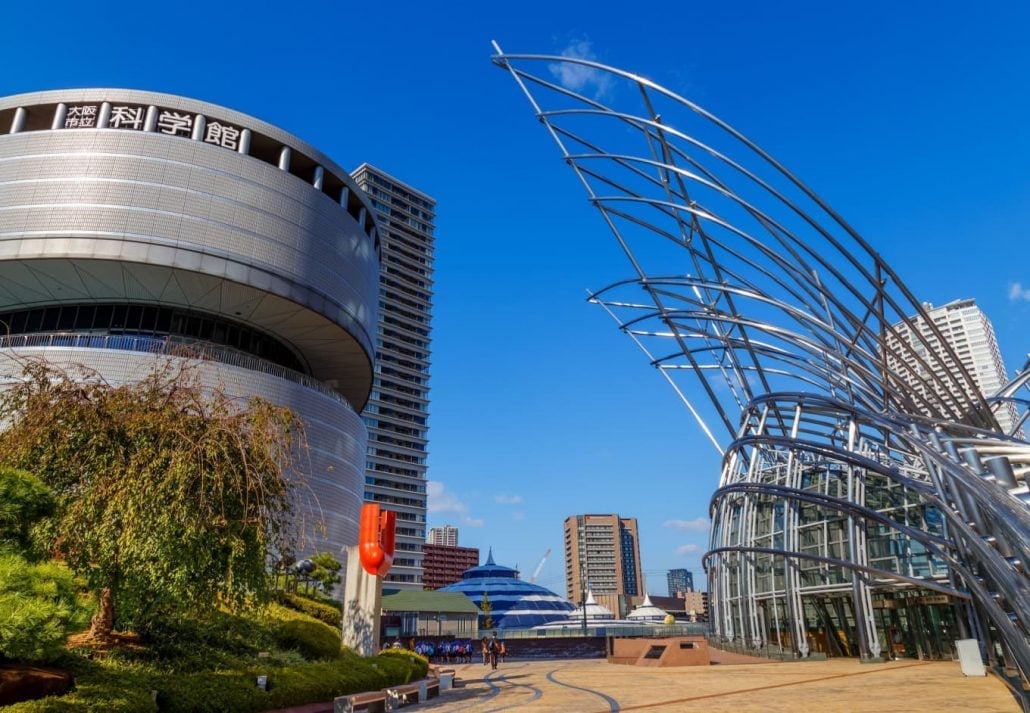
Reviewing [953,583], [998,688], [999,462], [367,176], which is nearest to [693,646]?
[953,583]

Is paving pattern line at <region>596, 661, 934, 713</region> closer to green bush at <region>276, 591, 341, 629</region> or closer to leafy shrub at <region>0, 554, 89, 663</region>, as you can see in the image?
leafy shrub at <region>0, 554, 89, 663</region>

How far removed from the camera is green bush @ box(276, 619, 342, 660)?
21.5m

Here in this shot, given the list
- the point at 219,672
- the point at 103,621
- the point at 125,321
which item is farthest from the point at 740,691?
the point at 125,321

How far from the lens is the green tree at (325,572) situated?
119ft

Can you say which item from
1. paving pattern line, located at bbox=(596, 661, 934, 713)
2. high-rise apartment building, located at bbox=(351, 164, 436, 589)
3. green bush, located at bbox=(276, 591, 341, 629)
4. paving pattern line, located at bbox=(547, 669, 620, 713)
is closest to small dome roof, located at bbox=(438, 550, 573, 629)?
high-rise apartment building, located at bbox=(351, 164, 436, 589)

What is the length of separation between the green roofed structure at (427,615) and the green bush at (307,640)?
1408 inches

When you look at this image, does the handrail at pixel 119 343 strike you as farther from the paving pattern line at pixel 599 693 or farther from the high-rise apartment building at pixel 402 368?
the high-rise apartment building at pixel 402 368

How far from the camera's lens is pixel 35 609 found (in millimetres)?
9430

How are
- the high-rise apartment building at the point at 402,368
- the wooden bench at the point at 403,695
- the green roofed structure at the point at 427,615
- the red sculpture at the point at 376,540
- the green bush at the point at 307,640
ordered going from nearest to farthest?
the wooden bench at the point at 403,695 → the green bush at the point at 307,640 → the red sculpture at the point at 376,540 → the green roofed structure at the point at 427,615 → the high-rise apartment building at the point at 402,368

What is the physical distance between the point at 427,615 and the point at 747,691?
61.9 m

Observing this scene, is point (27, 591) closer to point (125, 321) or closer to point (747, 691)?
point (747, 691)

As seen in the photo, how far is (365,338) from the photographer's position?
5347cm

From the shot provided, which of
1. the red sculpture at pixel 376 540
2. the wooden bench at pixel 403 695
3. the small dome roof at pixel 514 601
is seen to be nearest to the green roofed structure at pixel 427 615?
the small dome roof at pixel 514 601

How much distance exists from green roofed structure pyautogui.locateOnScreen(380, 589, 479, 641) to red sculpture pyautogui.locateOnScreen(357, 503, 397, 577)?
36.0m
